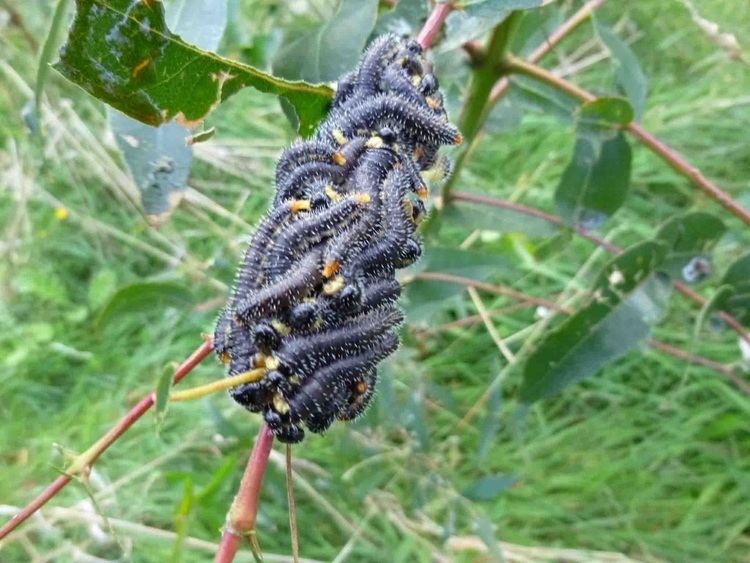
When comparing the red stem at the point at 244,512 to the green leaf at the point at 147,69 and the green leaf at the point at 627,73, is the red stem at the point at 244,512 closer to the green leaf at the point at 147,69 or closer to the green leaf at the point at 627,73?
the green leaf at the point at 147,69

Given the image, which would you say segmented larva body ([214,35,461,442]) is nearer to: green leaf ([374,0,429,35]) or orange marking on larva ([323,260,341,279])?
orange marking on larva ([323,260,341,279])

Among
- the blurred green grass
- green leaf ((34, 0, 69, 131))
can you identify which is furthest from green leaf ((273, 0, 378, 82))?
the blurred green grass

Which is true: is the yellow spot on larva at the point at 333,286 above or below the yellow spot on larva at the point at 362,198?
below

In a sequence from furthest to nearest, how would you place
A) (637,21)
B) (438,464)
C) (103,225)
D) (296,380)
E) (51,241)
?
(637,21) < (51,241) < (103,225) < (438,464) < (296,380)

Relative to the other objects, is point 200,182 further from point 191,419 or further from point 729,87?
point 729,87

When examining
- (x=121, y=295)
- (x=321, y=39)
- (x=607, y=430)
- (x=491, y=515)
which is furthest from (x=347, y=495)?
(x=321, y=39)

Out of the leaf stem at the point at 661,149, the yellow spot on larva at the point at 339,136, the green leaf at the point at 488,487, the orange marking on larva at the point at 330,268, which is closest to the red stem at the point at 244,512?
the orange marking on larva at the point at 330,268
